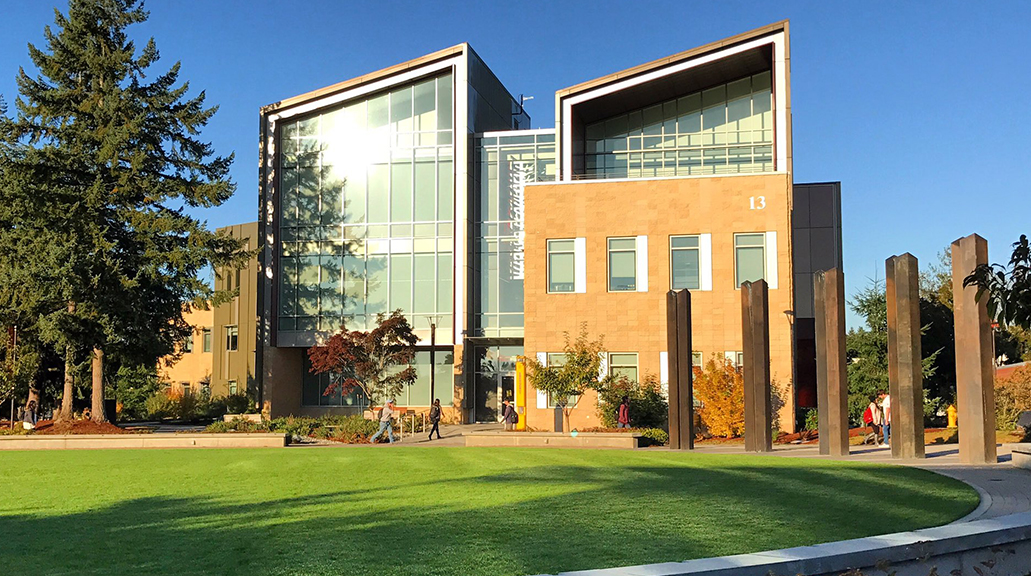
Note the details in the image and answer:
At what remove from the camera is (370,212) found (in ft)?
158

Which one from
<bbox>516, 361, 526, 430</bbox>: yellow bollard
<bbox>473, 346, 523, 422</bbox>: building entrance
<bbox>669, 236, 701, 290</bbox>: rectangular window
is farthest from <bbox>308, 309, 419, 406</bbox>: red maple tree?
<bbox>669, 236, 701, 290</bbox>: rectangular window

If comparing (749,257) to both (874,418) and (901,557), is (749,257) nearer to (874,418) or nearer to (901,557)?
(874,418)

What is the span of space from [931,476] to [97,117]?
34.9 meters

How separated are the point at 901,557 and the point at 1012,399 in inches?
1114

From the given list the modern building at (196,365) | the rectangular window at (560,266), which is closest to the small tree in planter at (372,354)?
the rectangular window at (560,266)

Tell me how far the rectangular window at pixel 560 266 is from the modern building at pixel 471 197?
6cm

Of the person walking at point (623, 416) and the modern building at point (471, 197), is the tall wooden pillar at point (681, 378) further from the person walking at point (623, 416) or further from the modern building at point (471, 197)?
the modern building at point (471, 197)

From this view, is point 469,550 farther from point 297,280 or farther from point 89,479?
point 297,280

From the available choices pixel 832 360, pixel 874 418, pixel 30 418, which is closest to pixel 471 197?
pixel 30 418

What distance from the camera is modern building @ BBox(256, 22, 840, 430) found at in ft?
130

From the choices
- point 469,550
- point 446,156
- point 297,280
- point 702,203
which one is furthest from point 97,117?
point 469,550

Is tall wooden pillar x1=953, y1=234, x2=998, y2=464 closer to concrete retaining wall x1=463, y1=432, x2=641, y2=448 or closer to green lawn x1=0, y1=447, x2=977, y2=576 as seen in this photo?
green lawn x1=0, y1=447, x2=977, y2=576

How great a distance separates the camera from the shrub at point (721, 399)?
113ft

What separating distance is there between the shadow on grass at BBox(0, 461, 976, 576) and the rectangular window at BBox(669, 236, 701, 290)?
2235 cm
